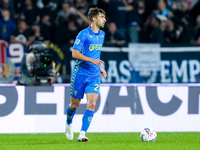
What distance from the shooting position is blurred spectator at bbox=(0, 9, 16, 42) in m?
12.3

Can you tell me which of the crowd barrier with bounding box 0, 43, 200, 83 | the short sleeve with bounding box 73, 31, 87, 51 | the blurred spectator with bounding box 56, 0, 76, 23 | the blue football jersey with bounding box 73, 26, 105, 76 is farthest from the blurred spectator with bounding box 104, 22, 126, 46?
the short sleeve with bounding box 73, 31, 87, 51

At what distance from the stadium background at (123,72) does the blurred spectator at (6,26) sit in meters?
0.07

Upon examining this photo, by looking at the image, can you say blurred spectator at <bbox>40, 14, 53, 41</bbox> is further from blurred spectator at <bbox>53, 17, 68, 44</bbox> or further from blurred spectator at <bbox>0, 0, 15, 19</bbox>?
blurred spectator at <bbox>0, 0, 15, 19</bbox>

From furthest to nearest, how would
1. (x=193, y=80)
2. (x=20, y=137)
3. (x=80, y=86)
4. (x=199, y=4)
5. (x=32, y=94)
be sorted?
(x=199, y=4) < (x=193, y=80) < (x=32, y=94) < (x=20, y=137) < (x=80, y=86)

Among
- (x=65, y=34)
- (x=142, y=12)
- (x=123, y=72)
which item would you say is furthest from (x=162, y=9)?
(x=65, y=34)

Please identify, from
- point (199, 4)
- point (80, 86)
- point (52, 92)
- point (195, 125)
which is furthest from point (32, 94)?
point (199, 4)

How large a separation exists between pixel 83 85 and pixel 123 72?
4.59 meters

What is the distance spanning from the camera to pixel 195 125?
9.68 m

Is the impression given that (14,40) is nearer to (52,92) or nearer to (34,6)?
(34,6)

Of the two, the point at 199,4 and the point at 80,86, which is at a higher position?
the point at 199,4

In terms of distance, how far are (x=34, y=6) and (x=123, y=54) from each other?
3.12 metres

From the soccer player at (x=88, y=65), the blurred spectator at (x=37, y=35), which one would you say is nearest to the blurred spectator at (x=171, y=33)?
the blurred spectator at (x=37, y=35)

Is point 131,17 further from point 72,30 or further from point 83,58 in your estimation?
point 83,58

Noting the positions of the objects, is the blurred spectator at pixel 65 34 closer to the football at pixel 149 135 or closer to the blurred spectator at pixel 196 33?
the blurred spectator at pixel 196 33
